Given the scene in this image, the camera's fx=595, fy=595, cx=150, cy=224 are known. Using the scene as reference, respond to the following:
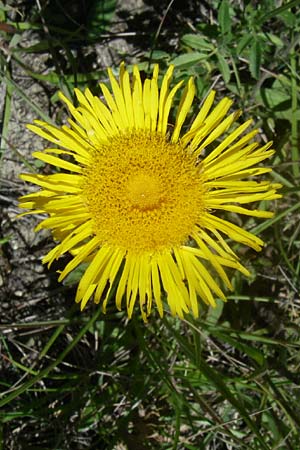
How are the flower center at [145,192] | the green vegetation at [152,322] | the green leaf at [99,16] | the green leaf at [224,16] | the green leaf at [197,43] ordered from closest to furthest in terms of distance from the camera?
the flower center at [145,192], the green leaf at [224,16], the green leaf at [197,43], the green vegetation at [152,322], the green leaf at [99,16]

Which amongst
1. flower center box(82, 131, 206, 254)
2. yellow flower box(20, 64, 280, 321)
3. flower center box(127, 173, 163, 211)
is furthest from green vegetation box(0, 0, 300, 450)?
flower center box(127, 173, 163, 211)

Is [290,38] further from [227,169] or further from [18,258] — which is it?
[18,258]

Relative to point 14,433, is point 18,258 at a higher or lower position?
higher

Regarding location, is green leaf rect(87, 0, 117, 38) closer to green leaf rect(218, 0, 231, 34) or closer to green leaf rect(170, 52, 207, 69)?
green leaf rect(170, 52, 207, 69)

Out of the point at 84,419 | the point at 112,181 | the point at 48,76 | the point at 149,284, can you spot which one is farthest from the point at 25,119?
the point at 84,419

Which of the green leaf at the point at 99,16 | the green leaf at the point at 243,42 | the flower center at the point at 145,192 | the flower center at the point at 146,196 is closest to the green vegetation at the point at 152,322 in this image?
the green leaf at the point at 99,16

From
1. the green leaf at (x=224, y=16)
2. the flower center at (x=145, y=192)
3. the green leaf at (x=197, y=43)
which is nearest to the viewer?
the flower center at (x=145, y=192)

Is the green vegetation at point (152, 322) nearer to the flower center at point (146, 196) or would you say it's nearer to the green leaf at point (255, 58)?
the green leaf at point (255, 58)
